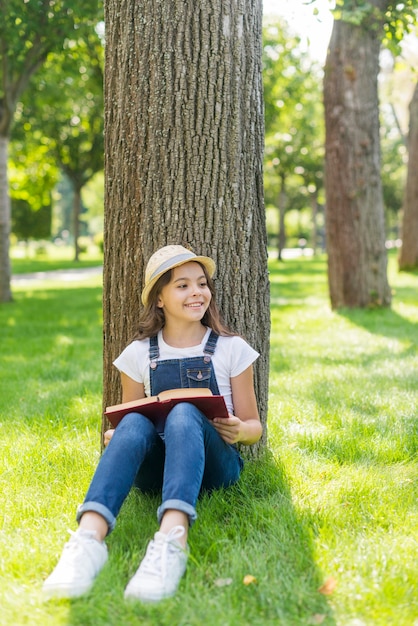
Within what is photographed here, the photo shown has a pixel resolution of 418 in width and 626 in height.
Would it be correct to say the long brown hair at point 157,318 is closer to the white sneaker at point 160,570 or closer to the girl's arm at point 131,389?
the girl's arm at point 131,389

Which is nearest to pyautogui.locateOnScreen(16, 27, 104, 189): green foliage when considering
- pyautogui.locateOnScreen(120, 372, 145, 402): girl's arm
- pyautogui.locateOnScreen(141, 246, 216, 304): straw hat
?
pyautogui.locateOnScreen(141, 246, 216, 304): straw hat

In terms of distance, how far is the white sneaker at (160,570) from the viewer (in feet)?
7.99

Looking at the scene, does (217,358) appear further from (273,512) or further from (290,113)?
(290,113)

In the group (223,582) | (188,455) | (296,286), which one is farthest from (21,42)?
(223,582)

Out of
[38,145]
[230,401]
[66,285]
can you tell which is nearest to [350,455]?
[230,401]

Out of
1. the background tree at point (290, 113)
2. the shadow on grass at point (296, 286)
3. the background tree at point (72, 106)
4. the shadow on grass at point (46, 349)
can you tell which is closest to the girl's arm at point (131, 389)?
the shadow on grass at point (46, 349)

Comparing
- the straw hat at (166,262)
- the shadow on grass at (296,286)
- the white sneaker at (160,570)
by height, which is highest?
the straw hat at (166,262)

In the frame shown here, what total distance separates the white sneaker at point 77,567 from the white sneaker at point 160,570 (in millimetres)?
150

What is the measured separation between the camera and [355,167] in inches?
388

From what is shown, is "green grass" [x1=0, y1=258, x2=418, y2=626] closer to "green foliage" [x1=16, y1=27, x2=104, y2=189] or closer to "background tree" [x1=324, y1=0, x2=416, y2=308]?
"background tree" [x1=324, y1=0, x2=416, y2=308]

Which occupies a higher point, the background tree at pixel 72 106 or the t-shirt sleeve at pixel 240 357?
the background tree at pixel 72 106

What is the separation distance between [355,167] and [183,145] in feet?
22.4

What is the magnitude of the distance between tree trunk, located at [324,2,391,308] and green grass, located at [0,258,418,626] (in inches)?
145

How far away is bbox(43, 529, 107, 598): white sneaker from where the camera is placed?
→ 7.96 feet
